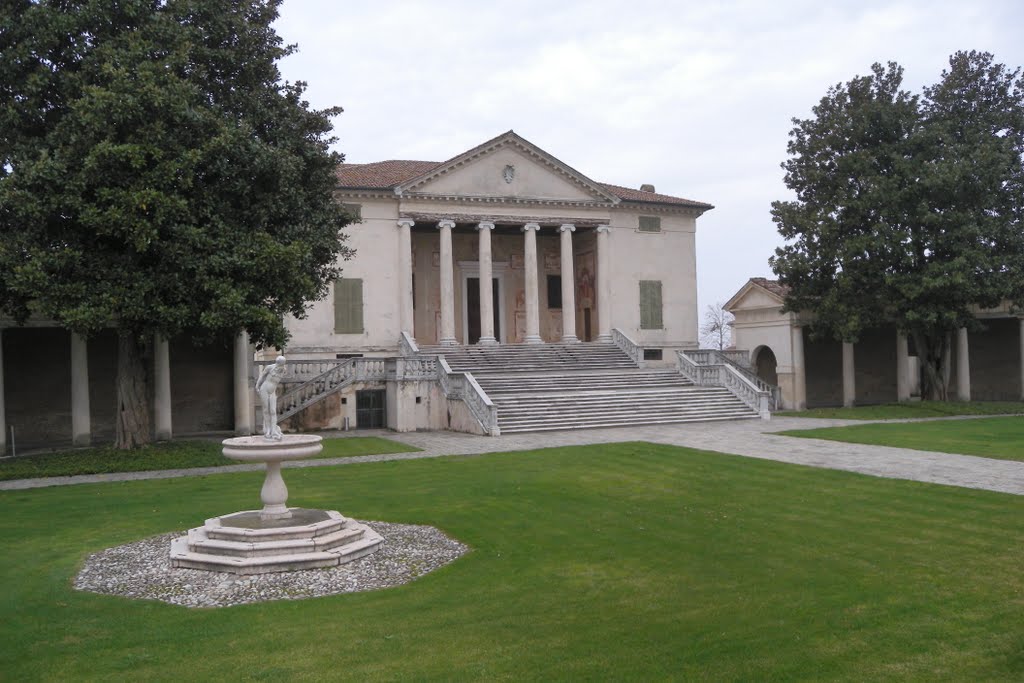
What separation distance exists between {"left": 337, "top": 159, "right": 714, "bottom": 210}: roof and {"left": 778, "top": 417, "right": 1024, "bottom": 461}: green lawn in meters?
16.2

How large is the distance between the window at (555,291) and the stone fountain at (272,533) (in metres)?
30.0

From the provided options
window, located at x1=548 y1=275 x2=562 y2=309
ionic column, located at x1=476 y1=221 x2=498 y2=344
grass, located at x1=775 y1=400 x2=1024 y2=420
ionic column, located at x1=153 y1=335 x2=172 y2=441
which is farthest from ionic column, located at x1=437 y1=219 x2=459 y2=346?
grass, located at x1=775 y1=400 x2=1024 y2=420

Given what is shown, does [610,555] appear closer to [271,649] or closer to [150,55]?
[271,649]

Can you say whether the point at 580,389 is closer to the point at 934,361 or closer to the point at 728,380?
the point at 728,380

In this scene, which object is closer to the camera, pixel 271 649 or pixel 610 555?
pixel 271 649

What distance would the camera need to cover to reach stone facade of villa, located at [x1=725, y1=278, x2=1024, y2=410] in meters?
38.0

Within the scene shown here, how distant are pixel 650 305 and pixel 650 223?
393cm

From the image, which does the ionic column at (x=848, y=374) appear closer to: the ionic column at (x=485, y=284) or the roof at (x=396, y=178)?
the roof at (x=396, y=178)

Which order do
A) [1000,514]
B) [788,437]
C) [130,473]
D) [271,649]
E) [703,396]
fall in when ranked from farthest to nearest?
1. [703,396]
2. [788,437]
3. [130,473]
4. [1000,514]
5. [271,649]

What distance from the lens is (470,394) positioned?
92.5 feet

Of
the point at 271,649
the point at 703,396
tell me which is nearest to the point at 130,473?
the point at 271,649

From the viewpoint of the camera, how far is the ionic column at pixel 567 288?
37750 mm

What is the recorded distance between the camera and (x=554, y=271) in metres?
41.5

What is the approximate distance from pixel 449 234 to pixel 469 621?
93.4ft
